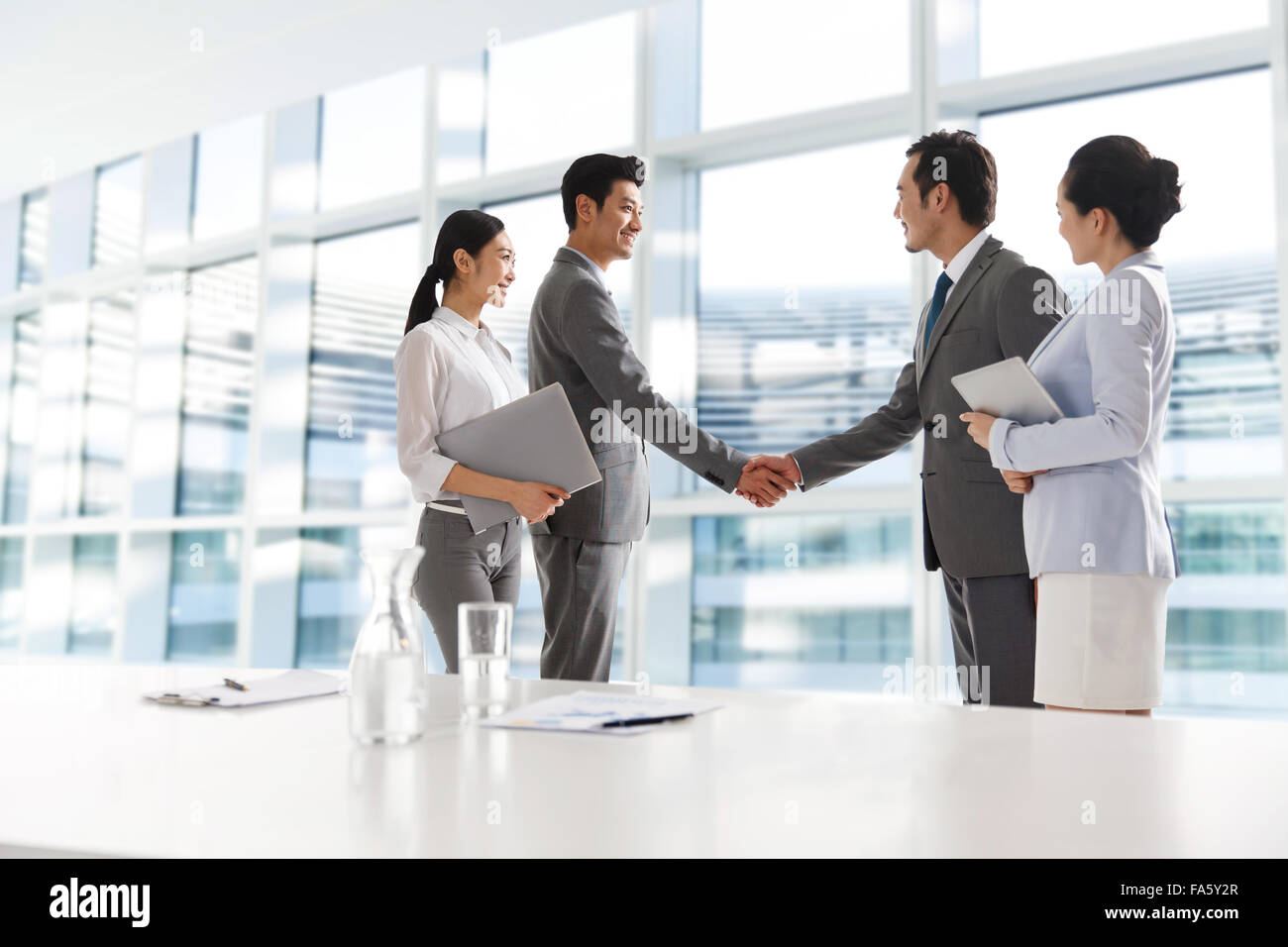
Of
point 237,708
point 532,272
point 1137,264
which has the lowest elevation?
point 237,708

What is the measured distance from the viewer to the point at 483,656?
104cm

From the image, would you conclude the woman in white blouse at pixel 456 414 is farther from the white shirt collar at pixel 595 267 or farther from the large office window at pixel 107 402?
the large office window at pixel 107 402

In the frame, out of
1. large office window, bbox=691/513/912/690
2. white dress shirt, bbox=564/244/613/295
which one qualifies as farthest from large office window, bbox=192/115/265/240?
white dress shirt, bbox=564/244/613/295

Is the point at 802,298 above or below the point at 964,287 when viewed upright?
above

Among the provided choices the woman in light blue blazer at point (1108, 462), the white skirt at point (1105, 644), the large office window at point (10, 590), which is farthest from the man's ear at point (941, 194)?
the large office window at point (10, 590)

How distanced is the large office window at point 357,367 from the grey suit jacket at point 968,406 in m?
2.93

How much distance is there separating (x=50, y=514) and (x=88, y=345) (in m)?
0.98

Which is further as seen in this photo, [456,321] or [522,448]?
[456,321]

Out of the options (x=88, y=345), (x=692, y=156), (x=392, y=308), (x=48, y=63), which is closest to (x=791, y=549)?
(x=692, y=156)

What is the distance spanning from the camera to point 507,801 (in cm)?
69

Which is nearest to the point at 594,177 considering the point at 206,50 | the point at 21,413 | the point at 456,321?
the point at 456,321

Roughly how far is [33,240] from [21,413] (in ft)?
3.44

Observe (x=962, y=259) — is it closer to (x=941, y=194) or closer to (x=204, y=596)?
(x=941, y=194)
